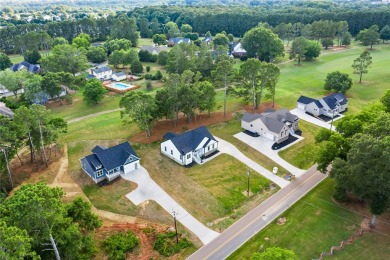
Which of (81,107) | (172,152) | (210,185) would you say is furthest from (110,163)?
(81,107)

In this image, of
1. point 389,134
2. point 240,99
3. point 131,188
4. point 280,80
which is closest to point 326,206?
point 389,134

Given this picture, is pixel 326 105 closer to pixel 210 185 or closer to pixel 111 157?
pixel 210 185

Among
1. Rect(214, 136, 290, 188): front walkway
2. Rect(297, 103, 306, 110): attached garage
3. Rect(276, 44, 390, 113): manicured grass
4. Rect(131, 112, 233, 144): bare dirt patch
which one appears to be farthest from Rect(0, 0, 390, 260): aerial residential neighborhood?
Rect(276, 44, 390, 113): manicured grass

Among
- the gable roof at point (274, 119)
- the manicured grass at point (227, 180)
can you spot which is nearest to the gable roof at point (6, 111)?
the manicured grass at point (227, 180)

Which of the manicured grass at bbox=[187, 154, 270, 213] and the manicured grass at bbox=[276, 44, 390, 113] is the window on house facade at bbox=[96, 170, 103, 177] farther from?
the manicured grass at bbox=[276, 44, 390, 113]

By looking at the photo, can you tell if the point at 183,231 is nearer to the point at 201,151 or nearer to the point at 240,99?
the point at 201,151
